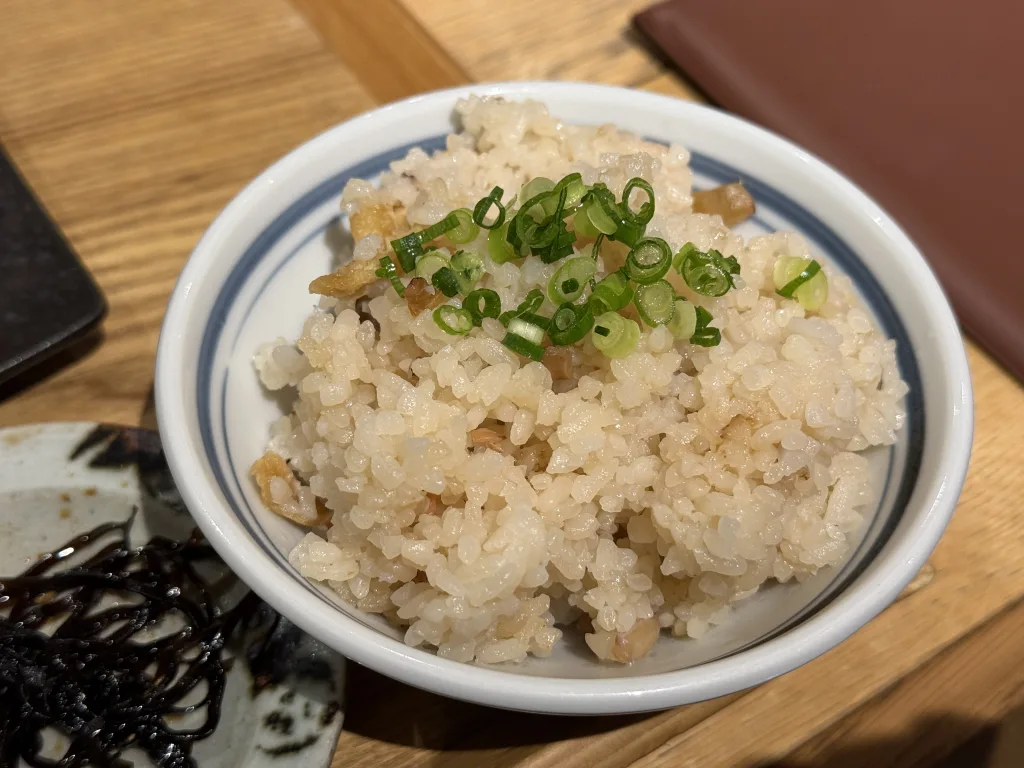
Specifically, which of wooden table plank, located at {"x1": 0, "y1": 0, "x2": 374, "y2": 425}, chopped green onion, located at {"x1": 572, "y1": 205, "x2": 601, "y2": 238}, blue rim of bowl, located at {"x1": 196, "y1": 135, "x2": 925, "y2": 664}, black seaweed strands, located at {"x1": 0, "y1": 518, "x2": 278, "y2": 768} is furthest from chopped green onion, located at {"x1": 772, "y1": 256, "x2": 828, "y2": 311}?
wooden table plank, located at {"x1": 0, "y1": 0, "x2": 374, "y2": 425}

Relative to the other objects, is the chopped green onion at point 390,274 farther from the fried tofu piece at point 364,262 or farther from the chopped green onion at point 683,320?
the chopped green onion at point 683,320

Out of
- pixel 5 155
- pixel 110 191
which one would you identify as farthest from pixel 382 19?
pixel 5 155

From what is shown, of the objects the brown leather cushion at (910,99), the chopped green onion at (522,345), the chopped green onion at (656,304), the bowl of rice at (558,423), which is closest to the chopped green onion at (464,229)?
the bowl of rice at (558,423)

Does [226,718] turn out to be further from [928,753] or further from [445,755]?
[928,753]

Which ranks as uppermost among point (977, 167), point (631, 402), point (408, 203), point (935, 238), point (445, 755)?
point (977, 167)

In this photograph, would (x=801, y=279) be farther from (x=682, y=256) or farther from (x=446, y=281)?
(x=446, y=281)
